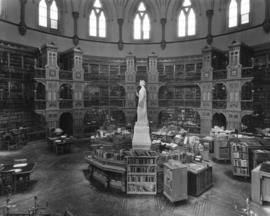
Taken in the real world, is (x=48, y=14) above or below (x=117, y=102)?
above

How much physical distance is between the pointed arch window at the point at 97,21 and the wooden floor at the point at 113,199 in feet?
55.9

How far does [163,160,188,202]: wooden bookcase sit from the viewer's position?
723 cm

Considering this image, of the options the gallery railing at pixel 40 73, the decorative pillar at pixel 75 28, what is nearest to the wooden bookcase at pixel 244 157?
the gallery railing at pixel 40 73

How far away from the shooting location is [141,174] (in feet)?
26.6

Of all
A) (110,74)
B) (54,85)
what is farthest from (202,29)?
(54,85)

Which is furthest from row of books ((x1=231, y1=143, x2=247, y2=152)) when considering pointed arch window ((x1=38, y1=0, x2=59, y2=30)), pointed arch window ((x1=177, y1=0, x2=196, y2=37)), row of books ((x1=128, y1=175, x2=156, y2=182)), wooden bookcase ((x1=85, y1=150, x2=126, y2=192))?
pointed arch window ((x1=38, y1=0, x2=59, y2=30))

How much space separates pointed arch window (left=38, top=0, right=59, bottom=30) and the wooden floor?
51.2ft

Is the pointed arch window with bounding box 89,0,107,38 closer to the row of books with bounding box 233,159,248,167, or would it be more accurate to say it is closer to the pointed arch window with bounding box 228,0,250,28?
the pointed arch window with bounding box 228,0,250,28

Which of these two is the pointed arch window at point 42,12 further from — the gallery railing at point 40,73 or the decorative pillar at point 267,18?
the decorative pillar at point 267,18

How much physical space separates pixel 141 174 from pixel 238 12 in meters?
19.1

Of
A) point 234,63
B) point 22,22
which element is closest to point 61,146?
point 22,22

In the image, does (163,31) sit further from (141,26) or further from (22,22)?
(22,22)

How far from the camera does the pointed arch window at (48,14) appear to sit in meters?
19.9

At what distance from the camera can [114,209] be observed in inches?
274
